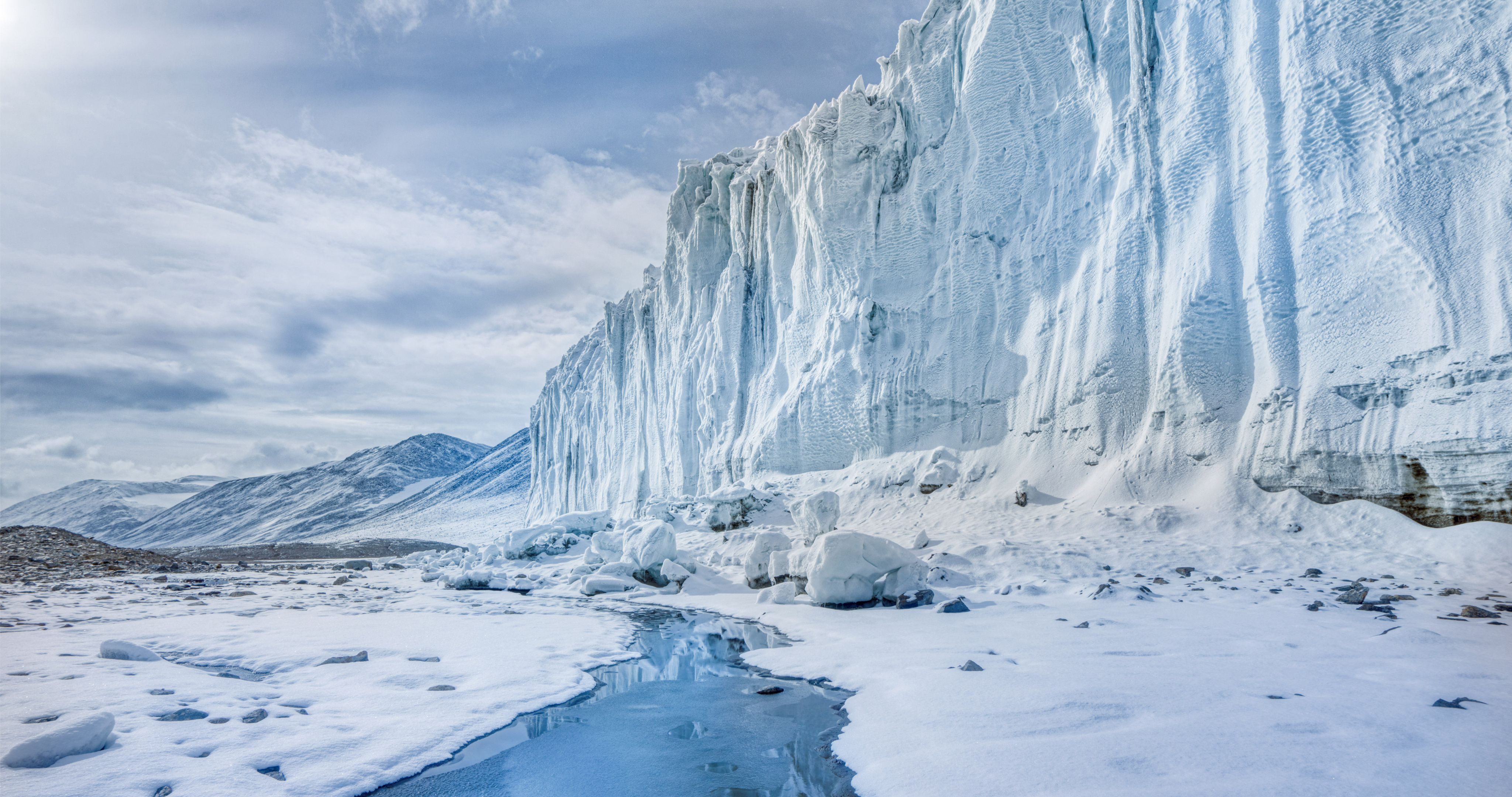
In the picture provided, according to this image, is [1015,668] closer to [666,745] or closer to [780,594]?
[666,745]

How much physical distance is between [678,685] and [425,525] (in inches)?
2674

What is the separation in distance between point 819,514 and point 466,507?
62.3 metres

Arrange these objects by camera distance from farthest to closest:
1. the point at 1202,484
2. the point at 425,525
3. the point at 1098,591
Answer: the point at 425,525 < the point at 1202,484 < the point at 1098,591

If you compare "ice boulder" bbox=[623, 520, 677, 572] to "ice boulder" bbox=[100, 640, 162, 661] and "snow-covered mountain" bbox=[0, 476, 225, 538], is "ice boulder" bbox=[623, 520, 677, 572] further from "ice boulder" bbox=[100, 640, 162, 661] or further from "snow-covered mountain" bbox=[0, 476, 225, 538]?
"snow-covered mountain" bbox=[0, 476, 225, 538]

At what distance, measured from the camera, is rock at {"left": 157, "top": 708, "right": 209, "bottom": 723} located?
151 inches

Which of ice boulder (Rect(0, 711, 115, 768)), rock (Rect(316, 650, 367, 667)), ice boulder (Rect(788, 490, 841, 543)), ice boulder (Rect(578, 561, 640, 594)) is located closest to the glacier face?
ice boulder (Rect(788, 490, 841, 543))

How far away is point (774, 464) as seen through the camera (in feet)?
61.7

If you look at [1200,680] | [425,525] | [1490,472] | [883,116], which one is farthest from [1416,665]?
[425,525]

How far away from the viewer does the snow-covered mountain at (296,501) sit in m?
78.1

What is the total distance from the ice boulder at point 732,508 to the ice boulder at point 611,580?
2969 mm

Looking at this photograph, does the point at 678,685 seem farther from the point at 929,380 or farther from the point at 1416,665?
the point at 929,380

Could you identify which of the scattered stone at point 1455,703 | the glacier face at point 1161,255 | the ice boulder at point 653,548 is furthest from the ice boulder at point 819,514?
the scattered stone at point 1455,703

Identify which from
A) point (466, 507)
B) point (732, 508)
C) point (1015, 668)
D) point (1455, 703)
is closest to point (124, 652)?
point (1015, 668)

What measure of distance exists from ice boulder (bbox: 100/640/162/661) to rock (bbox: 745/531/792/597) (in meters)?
7.31
